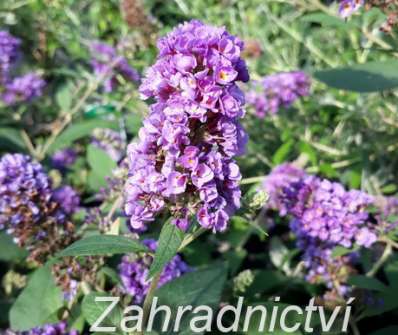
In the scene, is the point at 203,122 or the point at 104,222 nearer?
the point at 203,122

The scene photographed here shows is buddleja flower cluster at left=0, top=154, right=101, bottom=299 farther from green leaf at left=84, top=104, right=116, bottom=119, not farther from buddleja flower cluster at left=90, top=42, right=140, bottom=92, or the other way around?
buddleja flower cluster at left=90, top=42, right=140, bottom=92

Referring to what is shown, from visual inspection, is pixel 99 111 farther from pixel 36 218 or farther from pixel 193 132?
pixel 193 132

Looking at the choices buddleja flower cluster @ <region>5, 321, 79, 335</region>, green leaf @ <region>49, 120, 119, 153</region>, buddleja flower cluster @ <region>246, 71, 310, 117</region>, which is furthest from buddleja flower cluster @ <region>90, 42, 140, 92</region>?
buddleja flower cluster @ <region>5, 321, 79, 335</region>

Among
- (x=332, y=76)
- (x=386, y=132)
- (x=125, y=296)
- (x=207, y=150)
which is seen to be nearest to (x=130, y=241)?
(x=207, y=150)

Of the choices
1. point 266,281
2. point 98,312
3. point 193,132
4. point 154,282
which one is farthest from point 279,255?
point 193,132

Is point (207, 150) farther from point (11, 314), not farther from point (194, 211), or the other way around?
point (11, 314)

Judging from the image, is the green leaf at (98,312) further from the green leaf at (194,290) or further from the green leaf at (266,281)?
the green leaf at (266,281)

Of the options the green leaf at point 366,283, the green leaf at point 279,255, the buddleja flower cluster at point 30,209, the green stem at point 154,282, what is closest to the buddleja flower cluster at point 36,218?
the buddleja flower cluster at point 30,209
